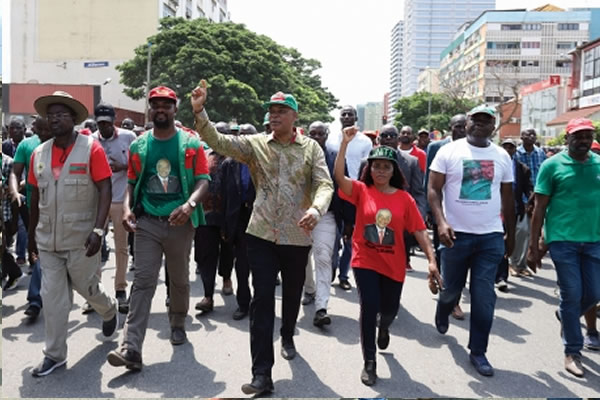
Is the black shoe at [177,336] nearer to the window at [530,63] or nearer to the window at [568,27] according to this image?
the window at [530,63]

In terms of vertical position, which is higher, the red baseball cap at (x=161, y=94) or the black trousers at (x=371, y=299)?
the red baseball cap at (x=161, y=94)

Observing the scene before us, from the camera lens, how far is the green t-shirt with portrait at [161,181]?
4.62 m

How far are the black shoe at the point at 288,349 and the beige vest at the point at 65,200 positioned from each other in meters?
1.79

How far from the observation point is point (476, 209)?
4777 millimetres

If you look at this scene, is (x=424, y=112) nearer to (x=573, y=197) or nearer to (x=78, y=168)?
(x=573, y=197)

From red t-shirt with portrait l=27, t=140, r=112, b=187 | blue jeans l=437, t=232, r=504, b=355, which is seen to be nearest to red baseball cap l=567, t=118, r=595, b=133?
blue jeans l=437, t=232, r=504, b=355

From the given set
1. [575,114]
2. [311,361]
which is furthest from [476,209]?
[575,114]

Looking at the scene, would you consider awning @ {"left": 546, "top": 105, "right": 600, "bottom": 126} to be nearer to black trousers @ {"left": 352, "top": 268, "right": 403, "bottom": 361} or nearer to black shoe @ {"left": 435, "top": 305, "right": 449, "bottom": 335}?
black shoe @ {"left": 435, "top": 305, "right": 449, "bottom": 335}

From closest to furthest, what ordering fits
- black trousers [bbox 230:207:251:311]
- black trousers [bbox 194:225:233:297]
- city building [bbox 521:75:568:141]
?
black trousers [bbox 230:207:251:311] → black trousers [bbox 194:225:233:297] → city building [bbox 521:75:568:141]

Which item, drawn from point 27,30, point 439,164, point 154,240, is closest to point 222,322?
point 154,240

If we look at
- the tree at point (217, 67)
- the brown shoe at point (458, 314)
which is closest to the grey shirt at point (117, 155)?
the brown shoe at point (458, 314)

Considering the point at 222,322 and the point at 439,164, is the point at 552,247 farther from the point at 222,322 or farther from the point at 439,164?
the point at 222,322

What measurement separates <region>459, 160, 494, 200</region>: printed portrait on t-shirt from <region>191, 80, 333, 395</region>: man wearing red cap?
1242mm

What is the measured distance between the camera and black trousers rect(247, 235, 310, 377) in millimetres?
4156
